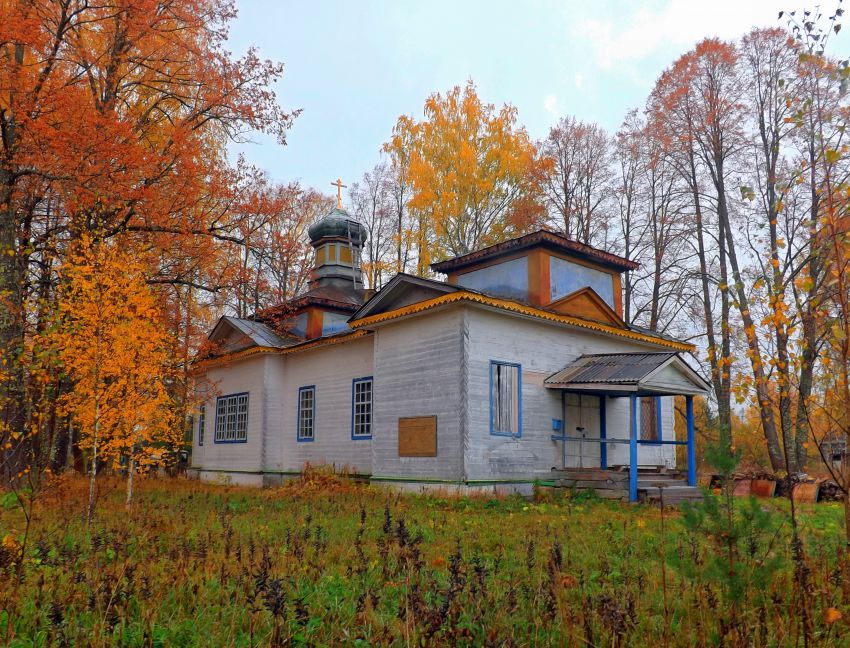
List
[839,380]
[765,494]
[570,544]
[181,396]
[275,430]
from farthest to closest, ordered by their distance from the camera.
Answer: [275,430] → [181,396] → [765,494] → [570,544] → [839,380]

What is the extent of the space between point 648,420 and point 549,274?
531 centimetres

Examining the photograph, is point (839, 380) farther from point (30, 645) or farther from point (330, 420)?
point (330, 420)

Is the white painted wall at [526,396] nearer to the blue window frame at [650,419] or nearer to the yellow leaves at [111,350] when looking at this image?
the blue window frame at [650,419]

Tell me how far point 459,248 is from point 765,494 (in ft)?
48.6

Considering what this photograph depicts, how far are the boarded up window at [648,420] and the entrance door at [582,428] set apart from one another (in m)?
2.24

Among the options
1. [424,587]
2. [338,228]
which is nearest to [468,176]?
[338,228]

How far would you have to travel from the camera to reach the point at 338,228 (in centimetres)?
2581

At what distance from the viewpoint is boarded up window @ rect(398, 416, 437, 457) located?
15086 millimetres

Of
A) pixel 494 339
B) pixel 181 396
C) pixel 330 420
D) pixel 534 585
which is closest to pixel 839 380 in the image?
pixel 534 585

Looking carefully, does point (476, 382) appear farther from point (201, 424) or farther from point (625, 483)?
point (201, 424)

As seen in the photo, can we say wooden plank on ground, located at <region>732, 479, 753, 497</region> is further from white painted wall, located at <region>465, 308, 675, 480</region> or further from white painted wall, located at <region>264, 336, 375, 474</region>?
white painted wall, located at <region>264, 336, 375, 474</region>

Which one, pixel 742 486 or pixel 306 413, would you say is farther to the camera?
pixel 306 413

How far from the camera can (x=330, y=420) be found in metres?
19.6

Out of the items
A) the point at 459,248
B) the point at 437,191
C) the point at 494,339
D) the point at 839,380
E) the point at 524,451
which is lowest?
the point at 524,451
